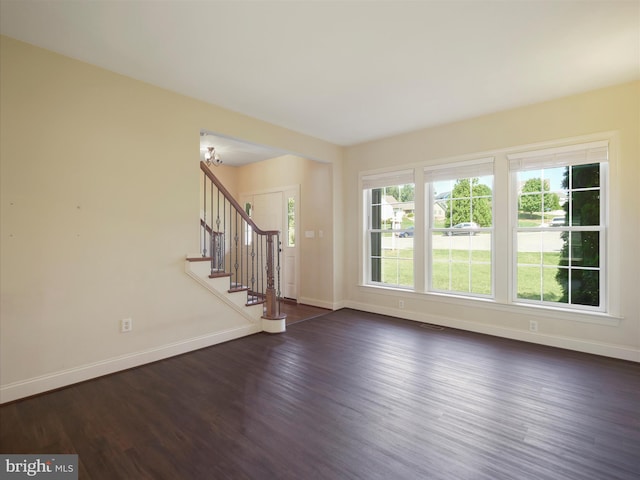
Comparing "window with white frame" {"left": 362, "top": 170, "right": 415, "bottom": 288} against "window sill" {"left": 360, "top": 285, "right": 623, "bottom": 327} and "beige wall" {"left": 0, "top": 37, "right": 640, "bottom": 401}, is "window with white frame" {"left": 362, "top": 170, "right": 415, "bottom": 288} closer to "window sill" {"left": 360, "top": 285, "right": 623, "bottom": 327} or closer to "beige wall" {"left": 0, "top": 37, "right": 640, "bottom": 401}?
"window sill" {"left": 360, "top": 285, "right": 623, "bottom": 327}

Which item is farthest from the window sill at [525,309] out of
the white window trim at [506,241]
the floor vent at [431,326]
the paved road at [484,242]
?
the paved road at [484,242]

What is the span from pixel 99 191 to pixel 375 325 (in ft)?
11.9

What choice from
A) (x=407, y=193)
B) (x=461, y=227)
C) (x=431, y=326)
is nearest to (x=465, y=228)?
(x=461, y=227)

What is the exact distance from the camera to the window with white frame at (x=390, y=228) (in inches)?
189

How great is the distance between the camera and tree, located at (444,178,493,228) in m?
4.09

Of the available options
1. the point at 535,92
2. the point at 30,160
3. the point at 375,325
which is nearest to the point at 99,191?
the point at 30,160

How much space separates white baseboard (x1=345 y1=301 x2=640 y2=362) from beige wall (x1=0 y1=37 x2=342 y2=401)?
2861 mm

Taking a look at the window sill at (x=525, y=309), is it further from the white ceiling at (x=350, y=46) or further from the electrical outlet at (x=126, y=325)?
the electrical outlet at (x=126, y=325)

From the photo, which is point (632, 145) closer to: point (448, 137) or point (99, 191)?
point (448, 137)

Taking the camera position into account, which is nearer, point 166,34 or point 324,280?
point 166,34

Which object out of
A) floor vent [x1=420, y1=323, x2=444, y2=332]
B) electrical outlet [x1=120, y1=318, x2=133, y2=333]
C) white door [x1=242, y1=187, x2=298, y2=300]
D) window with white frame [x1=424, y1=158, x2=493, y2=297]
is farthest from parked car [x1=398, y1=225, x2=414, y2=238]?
electrical outlet [x1=120, y1=318, x2=133, y2=333]

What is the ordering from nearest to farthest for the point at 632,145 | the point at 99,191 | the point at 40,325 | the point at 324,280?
1. the point at 40,325
2. the point at 99,191
3. the point at 632,145
4. the point at 324,280

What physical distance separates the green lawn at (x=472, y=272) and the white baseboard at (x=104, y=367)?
263 cm

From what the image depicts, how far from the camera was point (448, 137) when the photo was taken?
14.0 feet
